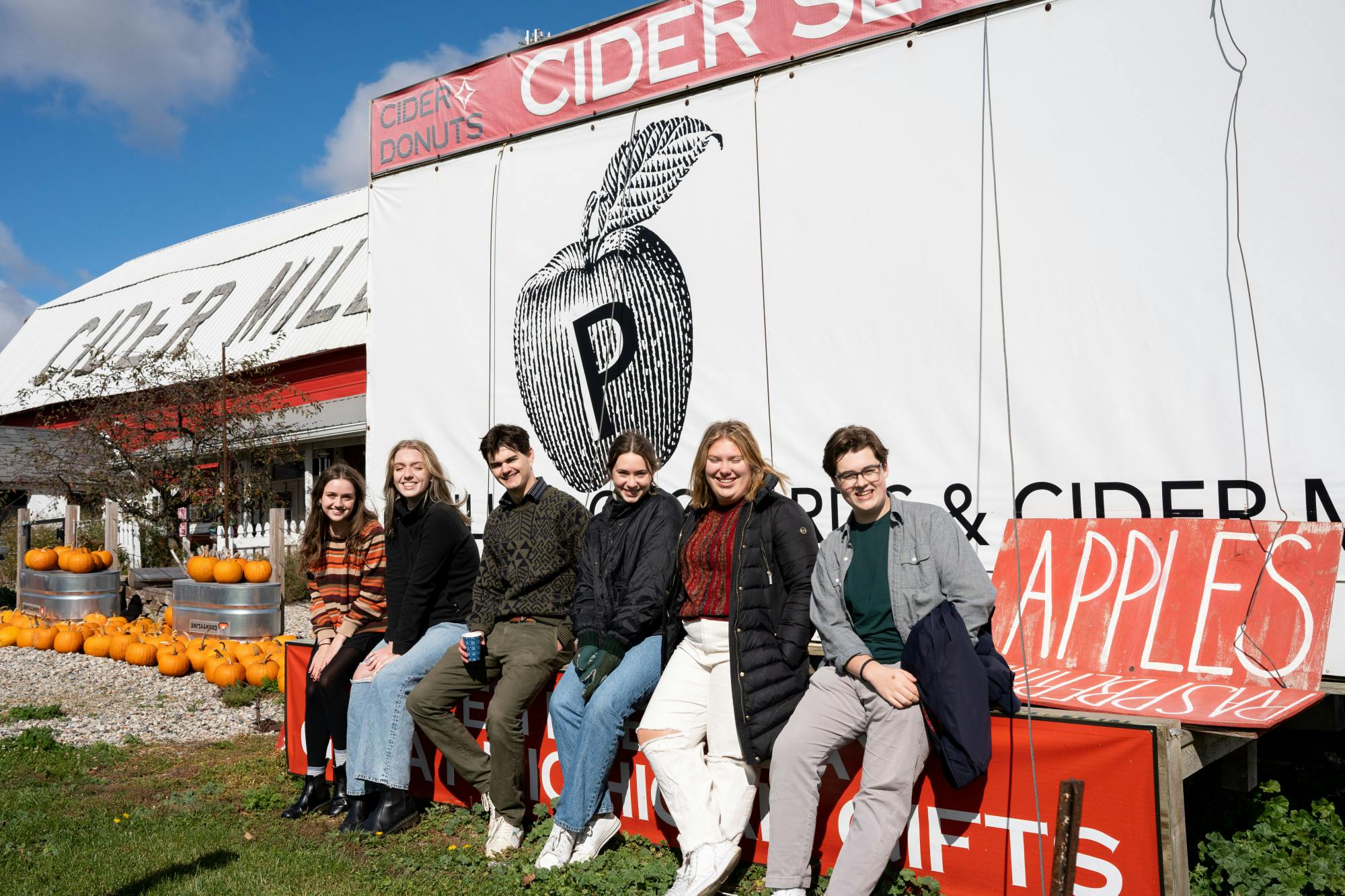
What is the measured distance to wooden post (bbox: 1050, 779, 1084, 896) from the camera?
228 centimetres

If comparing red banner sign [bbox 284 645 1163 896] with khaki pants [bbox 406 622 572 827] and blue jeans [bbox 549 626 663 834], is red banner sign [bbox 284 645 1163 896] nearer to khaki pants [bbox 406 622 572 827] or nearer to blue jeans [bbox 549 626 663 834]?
blue jeans [bbox 549 626 663 834]

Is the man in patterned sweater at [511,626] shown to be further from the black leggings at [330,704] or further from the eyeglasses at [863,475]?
the eyeglasses at [863,475]

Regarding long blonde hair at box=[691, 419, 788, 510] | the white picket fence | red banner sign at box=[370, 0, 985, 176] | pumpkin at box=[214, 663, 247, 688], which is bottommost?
pumpkin at box=[214, 663, 247, 688]

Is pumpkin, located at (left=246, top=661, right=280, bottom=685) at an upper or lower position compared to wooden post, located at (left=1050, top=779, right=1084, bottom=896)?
lower

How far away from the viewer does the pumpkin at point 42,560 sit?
34.1 feet

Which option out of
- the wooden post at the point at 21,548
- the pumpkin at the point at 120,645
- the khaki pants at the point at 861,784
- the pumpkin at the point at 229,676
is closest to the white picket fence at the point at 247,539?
the wooden post at the point at 21,548

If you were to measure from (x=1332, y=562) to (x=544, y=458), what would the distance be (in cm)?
Result: 373

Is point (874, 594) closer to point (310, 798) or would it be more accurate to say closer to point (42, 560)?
point (310, 798)

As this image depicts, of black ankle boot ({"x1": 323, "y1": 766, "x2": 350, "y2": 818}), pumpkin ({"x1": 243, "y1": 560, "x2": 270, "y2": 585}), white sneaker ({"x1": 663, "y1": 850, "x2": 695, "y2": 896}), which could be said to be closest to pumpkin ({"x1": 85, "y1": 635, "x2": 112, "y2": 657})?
pumpkin ({"x1": 243, "y1": 560, "x2": 270, "y2": 585})

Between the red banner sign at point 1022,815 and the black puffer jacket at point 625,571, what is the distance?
0.74 meters

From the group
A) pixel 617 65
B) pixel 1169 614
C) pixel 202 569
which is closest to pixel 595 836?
pixel 1169 614

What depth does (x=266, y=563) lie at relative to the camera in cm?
870

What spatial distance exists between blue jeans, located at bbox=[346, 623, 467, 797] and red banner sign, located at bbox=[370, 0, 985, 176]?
2.99 meters

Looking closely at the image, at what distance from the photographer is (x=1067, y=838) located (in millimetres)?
2303
